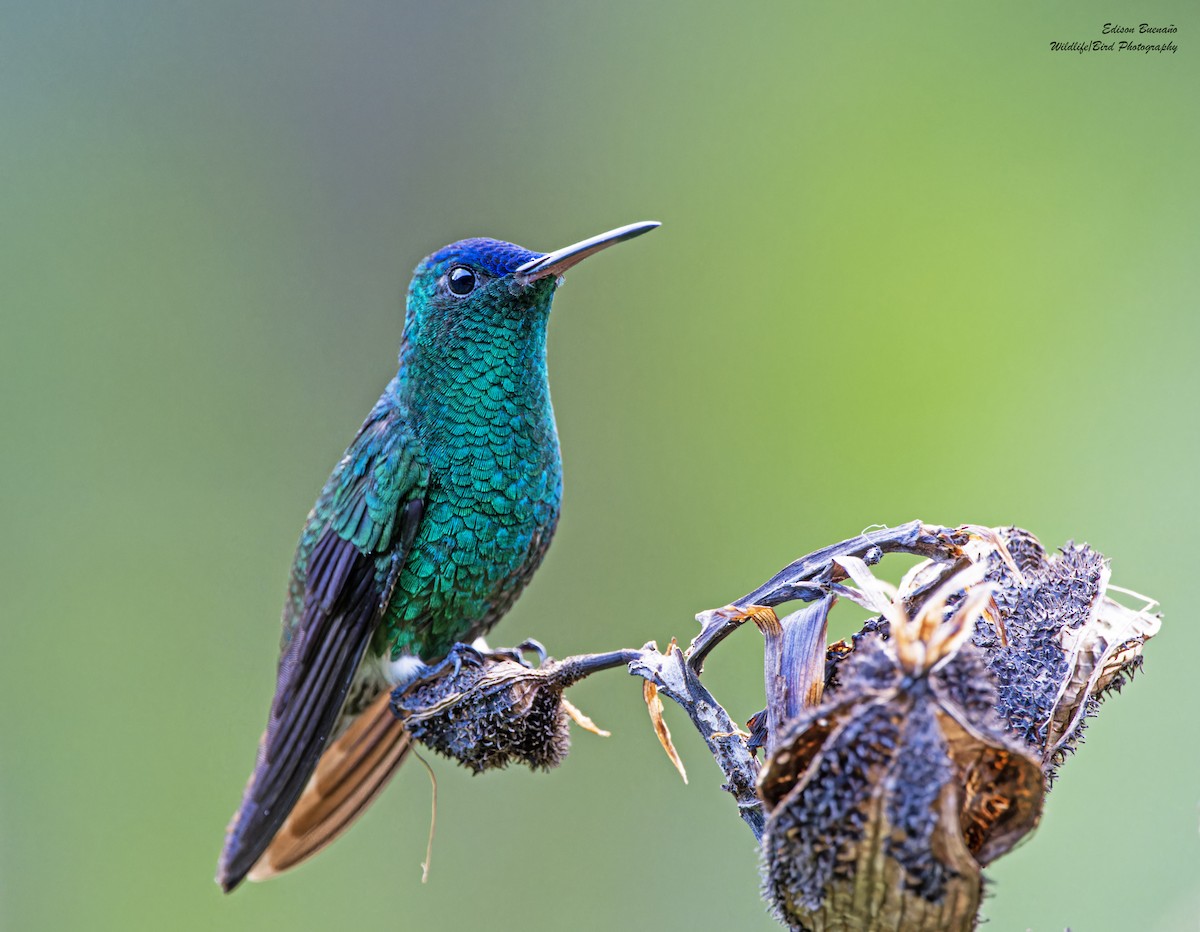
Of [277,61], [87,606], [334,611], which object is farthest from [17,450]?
[334,611]

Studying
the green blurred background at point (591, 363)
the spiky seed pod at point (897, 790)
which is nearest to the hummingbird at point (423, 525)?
the spiky seed pod at point (897, 790)

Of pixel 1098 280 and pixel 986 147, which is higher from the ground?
pixel 986 147

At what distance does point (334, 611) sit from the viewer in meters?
3.33

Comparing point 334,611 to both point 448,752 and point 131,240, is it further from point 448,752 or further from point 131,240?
point 131,240

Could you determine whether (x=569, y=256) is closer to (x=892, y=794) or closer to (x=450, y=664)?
(x=450, y=664)

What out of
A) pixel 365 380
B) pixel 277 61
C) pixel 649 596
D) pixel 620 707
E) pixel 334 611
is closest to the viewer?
pixel 334 611

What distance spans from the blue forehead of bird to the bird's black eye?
0.02 metres

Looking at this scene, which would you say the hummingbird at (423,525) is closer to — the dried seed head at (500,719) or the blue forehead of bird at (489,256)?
the blue forehead of bird at (489,256)

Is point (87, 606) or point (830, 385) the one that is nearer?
point (830, 385)

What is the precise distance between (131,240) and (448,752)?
566 centimetres

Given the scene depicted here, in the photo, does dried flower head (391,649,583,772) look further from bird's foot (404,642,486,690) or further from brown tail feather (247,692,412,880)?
brown tail feather (247,692,412,880)

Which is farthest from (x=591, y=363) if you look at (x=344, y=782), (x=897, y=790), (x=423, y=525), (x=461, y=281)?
(x=897, y=790)

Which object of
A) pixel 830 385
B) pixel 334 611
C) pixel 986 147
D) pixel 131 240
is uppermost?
pixel 131 240

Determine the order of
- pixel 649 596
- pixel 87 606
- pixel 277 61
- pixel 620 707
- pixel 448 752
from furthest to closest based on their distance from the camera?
1. pixel 277 61
2. pixel 87 606
3. pixel 649 596
4. pixel 620 707
5. pixel 448 752
